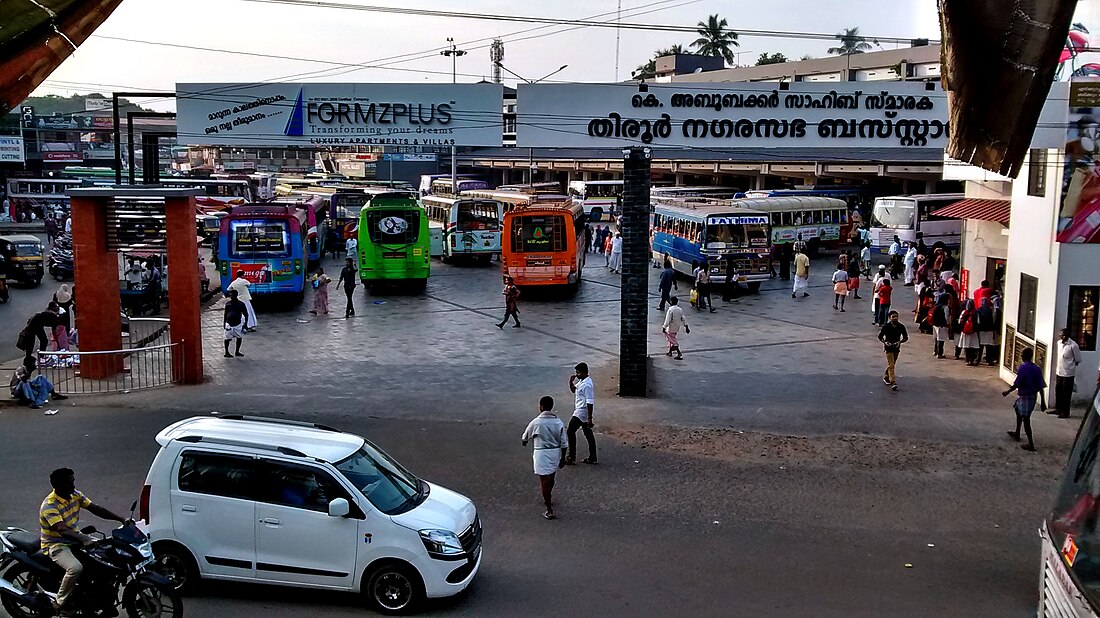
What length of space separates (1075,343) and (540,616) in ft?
37.9

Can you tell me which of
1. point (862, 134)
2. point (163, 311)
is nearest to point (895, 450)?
point (862, 134)

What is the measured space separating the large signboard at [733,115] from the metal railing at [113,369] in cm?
822

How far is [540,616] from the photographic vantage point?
873 cm

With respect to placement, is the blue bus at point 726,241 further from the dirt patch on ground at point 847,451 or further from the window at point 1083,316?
the dirt patch on ground at point 847,451

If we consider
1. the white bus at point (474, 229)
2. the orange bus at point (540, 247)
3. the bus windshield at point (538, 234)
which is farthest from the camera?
the white bus at point (474, 229)

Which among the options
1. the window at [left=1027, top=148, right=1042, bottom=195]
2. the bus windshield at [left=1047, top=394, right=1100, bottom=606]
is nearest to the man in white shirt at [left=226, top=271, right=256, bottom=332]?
the window at [left=1027, top=148, right=1042, bottom=195]

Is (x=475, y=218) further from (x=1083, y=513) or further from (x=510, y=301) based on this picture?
(x=1083, y=513)

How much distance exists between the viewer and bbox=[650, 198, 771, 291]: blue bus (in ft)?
104

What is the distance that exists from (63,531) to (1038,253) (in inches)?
618

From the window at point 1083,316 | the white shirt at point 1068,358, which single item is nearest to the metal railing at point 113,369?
the white shirt at point 1068,358

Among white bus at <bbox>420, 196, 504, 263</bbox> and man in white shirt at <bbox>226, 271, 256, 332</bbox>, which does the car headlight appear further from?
white bus at <bbox>420, 196, 504, 263</bbox>

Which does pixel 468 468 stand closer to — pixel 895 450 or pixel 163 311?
pixel 895 450

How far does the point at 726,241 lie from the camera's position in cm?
3238

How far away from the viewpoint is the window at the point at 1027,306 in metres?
17.9
